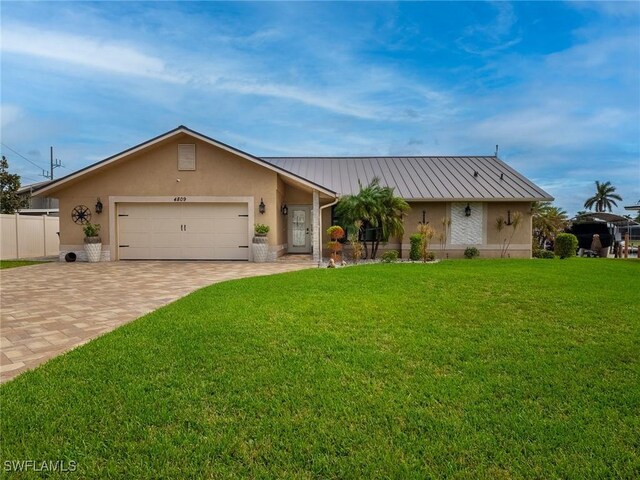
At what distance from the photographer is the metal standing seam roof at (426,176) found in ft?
51.0

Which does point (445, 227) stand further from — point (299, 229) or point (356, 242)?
point (299, 229)

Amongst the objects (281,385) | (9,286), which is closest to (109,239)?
(9,286)

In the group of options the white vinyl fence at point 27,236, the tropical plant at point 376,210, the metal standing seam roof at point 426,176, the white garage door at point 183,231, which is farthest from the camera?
the metal standing seam roof at point 426,176

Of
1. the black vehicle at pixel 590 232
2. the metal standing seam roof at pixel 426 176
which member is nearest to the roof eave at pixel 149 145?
the metal standing seam roof at pixel 426 176

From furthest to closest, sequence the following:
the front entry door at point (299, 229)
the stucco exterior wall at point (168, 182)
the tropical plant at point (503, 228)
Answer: the front entry door at point (299, 229) < the tropical plant at point (503, 228) < the stucco exterior wall at point (168, 182)

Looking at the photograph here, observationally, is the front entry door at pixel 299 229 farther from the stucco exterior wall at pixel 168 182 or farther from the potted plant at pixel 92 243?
the potted plant at pixel 92 243

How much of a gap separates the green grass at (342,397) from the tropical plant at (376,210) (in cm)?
866

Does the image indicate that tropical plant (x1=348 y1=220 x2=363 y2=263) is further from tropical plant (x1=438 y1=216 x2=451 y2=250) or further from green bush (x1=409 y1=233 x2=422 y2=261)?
tropical plant (x1=438 y1=216 x2=451 y2=250)

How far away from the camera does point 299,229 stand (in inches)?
641

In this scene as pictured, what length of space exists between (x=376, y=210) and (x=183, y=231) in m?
7.37

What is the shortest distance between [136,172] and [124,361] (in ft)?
39.1

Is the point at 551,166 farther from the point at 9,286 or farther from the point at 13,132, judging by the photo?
the point at 13,132

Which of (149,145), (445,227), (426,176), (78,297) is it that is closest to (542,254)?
(445,227)

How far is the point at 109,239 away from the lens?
1388cm
